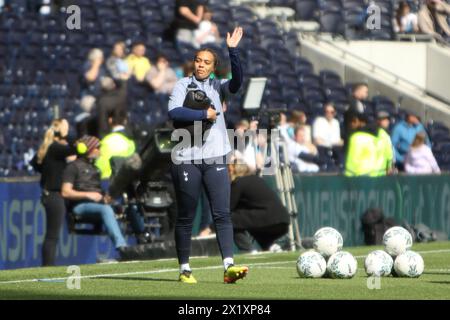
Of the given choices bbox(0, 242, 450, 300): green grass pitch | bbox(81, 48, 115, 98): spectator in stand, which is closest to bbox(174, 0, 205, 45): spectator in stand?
bbox(81, 48, 115, 98): spectator in stand

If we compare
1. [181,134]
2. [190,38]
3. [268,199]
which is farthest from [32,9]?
[181,134]

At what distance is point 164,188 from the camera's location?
19219 millimetres

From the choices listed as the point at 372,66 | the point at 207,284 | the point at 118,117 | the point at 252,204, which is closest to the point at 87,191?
the point at 118,117

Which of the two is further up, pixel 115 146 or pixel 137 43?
pixel 137 43

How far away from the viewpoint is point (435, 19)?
103ft

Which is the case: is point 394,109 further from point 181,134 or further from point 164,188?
point 181,134

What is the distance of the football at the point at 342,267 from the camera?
46.1ft

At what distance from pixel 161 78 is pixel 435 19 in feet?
28.8

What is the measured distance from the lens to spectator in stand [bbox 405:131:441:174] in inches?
964

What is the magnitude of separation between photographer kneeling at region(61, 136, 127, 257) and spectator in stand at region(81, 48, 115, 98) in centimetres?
429

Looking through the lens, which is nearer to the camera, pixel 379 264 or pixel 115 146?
pixel 379 264

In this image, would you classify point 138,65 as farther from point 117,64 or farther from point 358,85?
point 358,85

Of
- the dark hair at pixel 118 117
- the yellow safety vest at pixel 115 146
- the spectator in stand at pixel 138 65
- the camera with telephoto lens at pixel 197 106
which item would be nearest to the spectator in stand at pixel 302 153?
the spectator in stand at pixel 138 65

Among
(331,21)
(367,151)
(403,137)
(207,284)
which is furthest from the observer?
(331,21)
